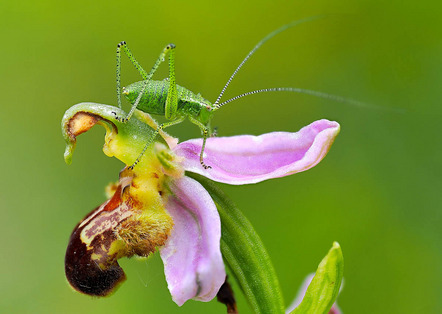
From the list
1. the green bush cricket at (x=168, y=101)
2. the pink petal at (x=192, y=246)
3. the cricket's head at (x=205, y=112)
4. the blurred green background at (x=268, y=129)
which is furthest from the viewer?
the blurred green background at (x=268, y=129)

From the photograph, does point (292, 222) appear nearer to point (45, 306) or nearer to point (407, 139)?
point (407, 139)

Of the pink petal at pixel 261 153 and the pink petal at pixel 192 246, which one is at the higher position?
the pink petal at pixel 261 153

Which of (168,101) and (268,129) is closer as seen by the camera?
(168,101)

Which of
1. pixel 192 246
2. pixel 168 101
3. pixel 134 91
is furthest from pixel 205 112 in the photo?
pixel 192 246

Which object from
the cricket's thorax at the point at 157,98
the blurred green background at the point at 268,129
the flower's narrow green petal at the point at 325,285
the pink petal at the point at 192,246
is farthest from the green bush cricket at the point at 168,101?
the blurred green background at the point at 268,129

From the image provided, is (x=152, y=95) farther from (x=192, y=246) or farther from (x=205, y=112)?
(x=192, y=246)

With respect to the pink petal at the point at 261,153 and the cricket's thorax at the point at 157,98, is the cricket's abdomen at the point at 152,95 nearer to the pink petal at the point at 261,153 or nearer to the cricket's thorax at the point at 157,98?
the cricket's thorax at the point at 157,98

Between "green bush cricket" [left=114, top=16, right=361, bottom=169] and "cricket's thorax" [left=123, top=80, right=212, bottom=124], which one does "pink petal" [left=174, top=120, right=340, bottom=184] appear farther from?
"cricket's thorax" [left=123, top=80, right=212, bottom=124]
